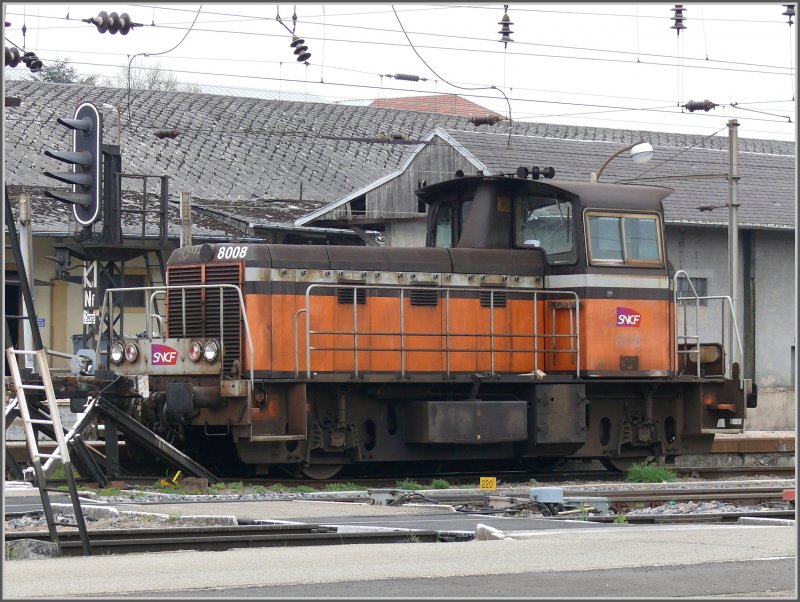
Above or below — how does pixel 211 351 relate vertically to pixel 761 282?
below

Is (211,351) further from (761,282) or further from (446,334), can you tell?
(761,282)

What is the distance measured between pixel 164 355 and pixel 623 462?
22.5 feet

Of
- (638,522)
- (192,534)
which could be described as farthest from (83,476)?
(638,522)

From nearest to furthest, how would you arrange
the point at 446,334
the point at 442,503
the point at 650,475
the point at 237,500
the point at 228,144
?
the point at 442,503 → the point at 237,500 → the point at 446,334 → the point at 650,475 → the point at 228,144

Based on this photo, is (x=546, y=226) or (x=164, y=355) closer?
(x=164, y=355)

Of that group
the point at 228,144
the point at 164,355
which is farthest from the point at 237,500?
the point at 228,144

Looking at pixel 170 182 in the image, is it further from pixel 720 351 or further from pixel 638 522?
pixel 638 522

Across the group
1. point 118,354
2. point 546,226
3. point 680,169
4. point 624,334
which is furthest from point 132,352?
point 680,169

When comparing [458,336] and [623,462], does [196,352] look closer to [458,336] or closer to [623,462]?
[458,336]

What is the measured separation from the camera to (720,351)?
63.8ft

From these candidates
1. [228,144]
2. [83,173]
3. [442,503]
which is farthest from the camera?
[228,144]

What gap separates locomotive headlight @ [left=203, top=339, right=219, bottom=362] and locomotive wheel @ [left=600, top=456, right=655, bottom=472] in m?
6.06

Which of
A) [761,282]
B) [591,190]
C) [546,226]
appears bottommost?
[546,226]

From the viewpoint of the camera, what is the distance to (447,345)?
1722 centimetres
